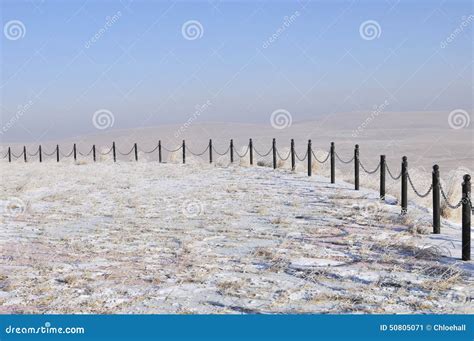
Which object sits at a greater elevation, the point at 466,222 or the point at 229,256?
the point at 466,222

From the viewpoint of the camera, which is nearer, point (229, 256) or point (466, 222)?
point (466, 222)

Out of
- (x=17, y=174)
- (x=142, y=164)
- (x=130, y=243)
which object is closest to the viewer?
(x=130, y=243)

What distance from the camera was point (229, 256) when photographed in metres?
7.00

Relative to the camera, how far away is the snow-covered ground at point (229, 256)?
5246mm

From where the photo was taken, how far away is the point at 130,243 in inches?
311

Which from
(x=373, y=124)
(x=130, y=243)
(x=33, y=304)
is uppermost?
(x=373, y=124)

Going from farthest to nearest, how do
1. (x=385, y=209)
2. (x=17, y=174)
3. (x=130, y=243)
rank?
(x=17, y=174) < (x=385, y=209) < (x=130, y=243)

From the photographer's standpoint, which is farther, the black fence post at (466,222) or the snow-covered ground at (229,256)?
the black fence post at (466,222)

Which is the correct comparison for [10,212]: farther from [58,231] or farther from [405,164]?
[405,164]

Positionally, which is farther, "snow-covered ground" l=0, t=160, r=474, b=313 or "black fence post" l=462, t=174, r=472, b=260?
"black fence post" l=462, t=174, r=472, b=260

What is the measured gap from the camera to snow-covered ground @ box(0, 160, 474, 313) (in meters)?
5.25

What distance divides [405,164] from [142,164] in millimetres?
15221

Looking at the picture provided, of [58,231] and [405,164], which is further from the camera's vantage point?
[405,164]

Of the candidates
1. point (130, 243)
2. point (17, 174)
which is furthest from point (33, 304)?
point (17, 174)
